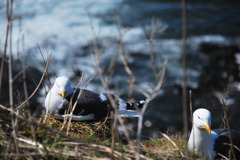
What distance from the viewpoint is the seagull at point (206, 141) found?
4.45 meters

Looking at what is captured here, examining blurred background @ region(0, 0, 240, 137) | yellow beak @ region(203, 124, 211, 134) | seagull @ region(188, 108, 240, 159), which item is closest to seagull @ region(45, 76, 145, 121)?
seagull @ region(188, 108, 240, 159)

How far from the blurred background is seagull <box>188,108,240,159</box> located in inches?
135

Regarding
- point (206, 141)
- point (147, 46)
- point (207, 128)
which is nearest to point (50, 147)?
point (207, 128)

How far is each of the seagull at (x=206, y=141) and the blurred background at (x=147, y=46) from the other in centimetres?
343

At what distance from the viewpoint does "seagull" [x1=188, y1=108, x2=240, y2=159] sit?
4.45 m

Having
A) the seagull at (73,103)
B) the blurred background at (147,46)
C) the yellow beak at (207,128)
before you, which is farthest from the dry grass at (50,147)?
the blurred background at (147,46)

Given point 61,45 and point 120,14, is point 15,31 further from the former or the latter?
point 120,14

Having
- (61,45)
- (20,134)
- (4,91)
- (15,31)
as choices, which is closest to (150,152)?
(20,134)

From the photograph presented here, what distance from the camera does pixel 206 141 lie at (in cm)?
452

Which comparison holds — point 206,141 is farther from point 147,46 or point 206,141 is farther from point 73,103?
point 147,46

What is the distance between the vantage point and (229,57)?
10.9 meters

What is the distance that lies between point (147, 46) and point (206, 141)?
720cm

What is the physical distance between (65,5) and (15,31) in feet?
7.35

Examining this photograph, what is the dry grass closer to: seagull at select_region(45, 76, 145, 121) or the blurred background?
seagull at select_region(45, 76, 145, 121)
